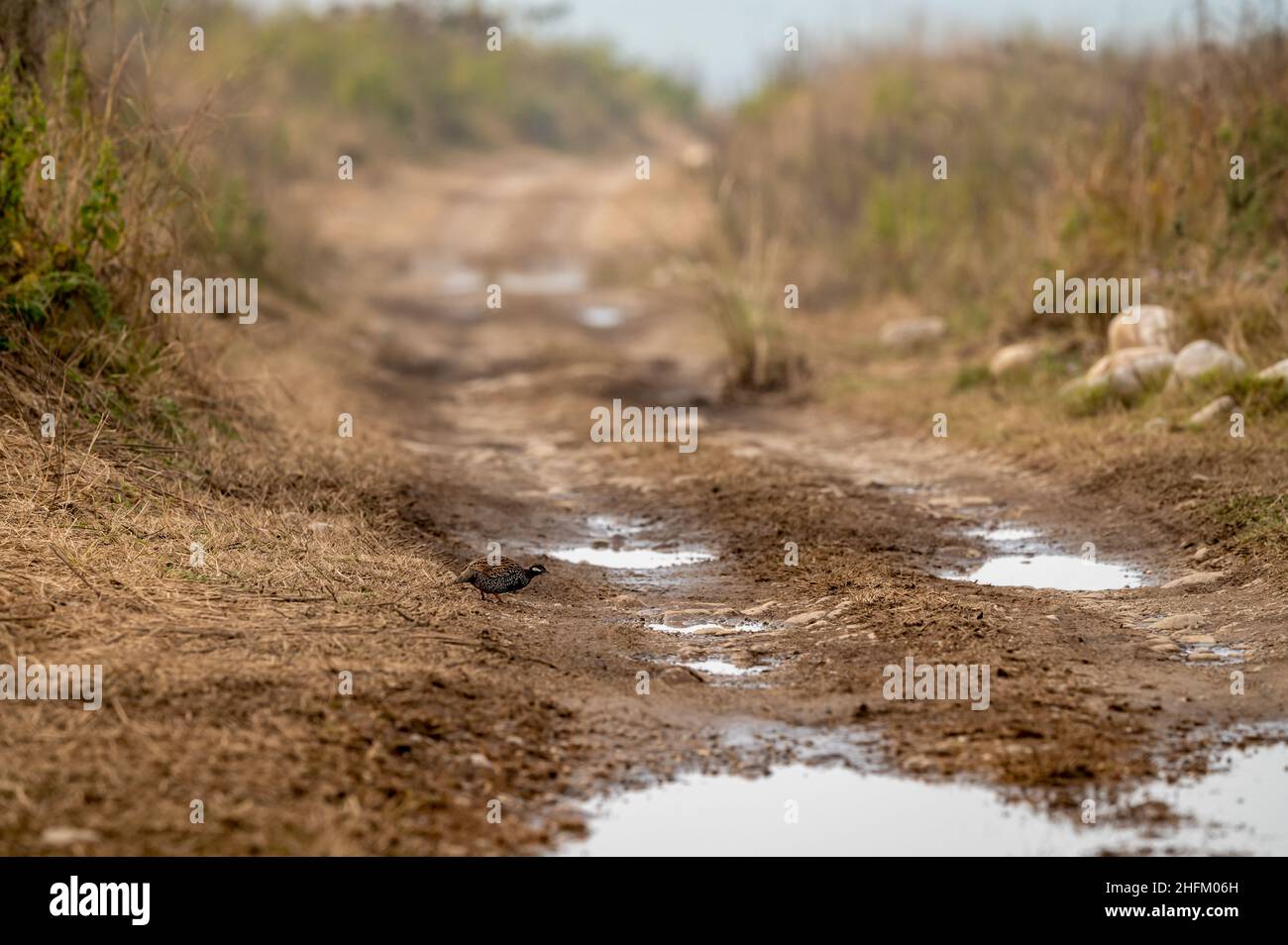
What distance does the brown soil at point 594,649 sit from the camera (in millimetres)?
3688

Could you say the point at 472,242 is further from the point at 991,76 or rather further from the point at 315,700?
the point at 315,700

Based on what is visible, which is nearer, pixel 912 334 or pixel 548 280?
pixel 912 334

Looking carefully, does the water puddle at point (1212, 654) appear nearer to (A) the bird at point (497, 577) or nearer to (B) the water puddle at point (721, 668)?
(B) the water puddle at point (721, 668)

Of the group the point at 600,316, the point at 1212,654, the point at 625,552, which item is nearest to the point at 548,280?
the point at 600,316

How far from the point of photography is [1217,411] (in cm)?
→ 810

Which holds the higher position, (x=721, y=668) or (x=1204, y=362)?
(x=1204, y=362)

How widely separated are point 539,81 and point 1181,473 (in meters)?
34.1

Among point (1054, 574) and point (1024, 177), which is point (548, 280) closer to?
point (1024, 177)

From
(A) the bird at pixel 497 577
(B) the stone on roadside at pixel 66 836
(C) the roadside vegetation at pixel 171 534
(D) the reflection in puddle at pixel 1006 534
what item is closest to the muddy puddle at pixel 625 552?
(A) the bird at pixel 497 577

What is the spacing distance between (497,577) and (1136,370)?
4.71 meters

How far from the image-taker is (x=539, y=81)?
3953 cm

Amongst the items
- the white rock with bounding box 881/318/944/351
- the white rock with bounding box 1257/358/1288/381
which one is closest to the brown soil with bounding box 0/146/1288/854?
the white rock with bounding box 1257/358/1288/381

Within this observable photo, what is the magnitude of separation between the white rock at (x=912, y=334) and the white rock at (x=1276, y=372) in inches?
197

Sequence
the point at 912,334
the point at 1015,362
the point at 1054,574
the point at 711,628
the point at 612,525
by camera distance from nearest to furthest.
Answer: the point at 711,628 → the point at 1054,574 → the point at 612,525 → the point at 1015,362 → the point at 912,334
